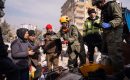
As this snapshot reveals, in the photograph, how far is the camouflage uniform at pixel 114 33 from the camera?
7016 mm

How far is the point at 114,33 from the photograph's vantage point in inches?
285

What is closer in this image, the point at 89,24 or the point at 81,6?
the point at 89,24

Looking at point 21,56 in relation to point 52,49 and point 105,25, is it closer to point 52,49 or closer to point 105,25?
point 105,25

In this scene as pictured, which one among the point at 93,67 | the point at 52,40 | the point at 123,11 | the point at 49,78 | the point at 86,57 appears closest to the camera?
the point at 93,67

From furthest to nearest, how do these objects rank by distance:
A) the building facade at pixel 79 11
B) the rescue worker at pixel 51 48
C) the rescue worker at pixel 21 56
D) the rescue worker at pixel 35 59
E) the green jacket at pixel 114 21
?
the building facade at pixel 79 11 < the rescue worker at pixel 51 48 < the rescue worker at pixel 35 59 < the rescue worker at pixel 21 56 < the green jacket at pixel 114 21

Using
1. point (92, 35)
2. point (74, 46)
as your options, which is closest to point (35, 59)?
point (74, 46)

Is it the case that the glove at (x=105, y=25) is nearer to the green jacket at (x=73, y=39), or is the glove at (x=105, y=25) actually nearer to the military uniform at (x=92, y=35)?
the military uniform at (x=92, y=35)

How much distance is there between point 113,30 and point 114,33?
0.23ft

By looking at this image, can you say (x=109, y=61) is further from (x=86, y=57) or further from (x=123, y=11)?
(x=86, y=57)

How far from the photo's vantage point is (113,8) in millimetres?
7219

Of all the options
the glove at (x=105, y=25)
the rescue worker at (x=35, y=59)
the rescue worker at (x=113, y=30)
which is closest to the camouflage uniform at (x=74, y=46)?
the rescue worker at (x=35, y=59)

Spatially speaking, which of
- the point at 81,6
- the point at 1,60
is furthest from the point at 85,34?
the point at 81,6

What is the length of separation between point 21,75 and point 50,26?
3.78 meters

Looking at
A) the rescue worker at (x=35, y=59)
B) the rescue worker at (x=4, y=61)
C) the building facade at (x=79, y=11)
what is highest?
the rescue worker at (x=4, y=61)
